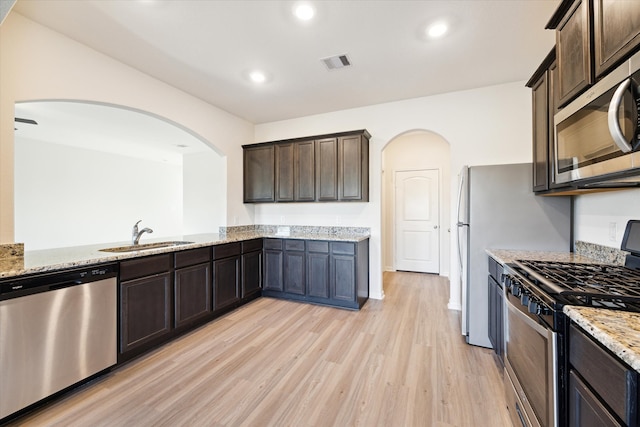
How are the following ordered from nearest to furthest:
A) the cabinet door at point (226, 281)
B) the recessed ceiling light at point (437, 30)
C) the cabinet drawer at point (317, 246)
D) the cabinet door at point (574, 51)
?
the cabinet door at point (574, 51)
the recessed ceiling light at point (437, 30)
the cabinet door at point (226, 281)
the cabinet drawer at point (317, 246)

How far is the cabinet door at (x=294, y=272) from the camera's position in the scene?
3789 millimetres

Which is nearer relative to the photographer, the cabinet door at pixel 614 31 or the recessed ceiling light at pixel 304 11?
the cabinet door at pixel 614 31

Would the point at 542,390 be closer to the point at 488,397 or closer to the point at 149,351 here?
the point at 488,397

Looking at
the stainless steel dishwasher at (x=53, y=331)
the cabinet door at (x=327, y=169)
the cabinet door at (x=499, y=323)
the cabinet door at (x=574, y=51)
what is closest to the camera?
the cabinet door at (x=574, y=51)

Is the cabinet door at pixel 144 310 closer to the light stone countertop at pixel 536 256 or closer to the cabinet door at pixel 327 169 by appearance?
the cabinet door at pixel 327 169

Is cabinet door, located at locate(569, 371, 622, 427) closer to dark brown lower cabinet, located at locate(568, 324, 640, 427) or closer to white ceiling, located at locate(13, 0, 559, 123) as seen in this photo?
dark brown lower cabinet, located at locate(568, 324, 640, 427)

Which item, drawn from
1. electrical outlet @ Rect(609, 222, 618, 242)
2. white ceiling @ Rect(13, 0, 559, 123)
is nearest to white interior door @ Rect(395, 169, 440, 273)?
white ceiling @ Rect(13, 0, 559, 123)

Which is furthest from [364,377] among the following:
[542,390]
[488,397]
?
[542,390]

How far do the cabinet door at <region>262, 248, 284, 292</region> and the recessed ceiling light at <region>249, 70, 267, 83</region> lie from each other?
230cm

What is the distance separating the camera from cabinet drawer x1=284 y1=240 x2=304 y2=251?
3.79 metres

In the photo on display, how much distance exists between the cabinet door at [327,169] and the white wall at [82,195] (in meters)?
5.86

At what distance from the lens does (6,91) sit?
2006mm

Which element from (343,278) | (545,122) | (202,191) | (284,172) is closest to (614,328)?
(545,122)

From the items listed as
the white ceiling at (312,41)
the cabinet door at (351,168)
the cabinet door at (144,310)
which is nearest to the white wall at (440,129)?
the white ceiling at (312,41)
